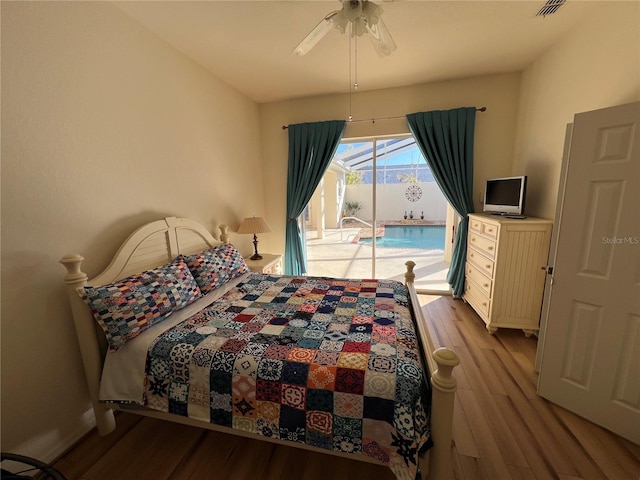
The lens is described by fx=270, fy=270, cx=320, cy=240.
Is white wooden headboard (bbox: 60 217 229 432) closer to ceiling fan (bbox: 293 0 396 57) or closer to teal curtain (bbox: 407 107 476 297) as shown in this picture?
ceiling fan (bbox: 293 0 396 57)

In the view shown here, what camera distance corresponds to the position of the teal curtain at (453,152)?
10.5ft

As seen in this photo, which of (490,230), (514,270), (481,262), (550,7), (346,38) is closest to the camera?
(550,7)

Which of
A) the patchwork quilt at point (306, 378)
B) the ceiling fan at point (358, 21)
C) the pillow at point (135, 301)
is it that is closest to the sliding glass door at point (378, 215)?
the ceiling fan at point (358, 21)

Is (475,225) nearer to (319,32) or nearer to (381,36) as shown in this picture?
(381,36)

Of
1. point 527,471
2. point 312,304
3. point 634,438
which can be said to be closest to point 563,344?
point 634,438

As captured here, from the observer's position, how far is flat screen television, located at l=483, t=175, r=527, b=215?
103 inches

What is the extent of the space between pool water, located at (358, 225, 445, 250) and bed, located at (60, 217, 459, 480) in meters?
2.05

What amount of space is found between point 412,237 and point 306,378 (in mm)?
3542

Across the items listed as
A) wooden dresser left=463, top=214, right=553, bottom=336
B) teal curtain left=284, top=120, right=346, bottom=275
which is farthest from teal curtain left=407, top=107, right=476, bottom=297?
teal curtain left=284, top=120, right=346, bottom=275

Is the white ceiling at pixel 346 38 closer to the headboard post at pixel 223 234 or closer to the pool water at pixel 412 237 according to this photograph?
the headboard post at pixel 223 234

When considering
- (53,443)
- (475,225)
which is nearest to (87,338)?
(53,443)

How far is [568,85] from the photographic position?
231cm

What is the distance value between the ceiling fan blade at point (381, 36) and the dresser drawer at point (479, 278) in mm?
2319

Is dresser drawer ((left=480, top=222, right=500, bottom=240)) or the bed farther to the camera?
dresser drawer ((left=480, top=222, right=500, bottom=240))
